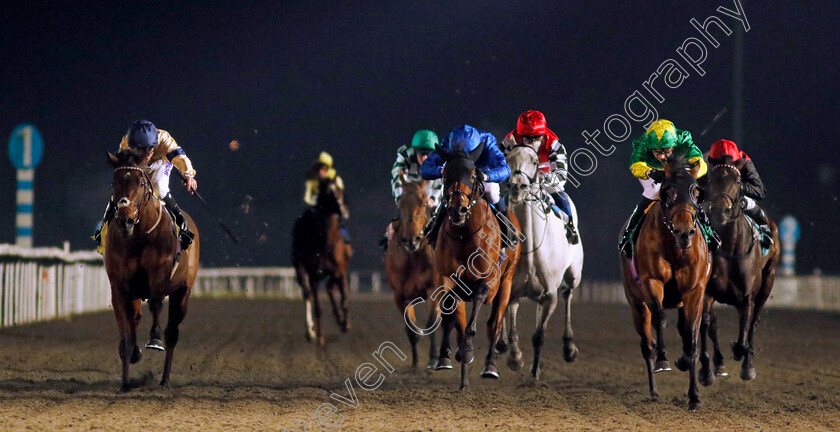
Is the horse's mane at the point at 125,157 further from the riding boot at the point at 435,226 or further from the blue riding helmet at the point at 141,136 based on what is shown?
the riding boot at the point at 435,226

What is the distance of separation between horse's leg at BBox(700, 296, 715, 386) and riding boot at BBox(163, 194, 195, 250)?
4827 millimetres

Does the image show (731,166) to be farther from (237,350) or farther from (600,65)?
(600,65)

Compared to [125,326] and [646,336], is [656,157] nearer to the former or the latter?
[646,336]

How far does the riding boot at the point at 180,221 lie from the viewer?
876 centimetres

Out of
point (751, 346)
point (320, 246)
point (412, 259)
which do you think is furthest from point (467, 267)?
point (320, 246)

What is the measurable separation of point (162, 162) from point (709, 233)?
5.03 m

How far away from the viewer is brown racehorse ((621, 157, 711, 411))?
7.88 m

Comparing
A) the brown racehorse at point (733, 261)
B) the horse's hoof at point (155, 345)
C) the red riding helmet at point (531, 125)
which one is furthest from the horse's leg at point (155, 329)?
the brown racehorse at point (733, 261)

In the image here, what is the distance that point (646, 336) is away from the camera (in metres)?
8.61

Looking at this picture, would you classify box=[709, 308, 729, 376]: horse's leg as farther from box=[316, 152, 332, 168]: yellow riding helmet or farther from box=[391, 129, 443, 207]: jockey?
box=[316, 152, 332, 168]: yellow riding helmet

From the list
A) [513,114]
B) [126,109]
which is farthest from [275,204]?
[513,114]

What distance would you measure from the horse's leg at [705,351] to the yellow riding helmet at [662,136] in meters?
1.80

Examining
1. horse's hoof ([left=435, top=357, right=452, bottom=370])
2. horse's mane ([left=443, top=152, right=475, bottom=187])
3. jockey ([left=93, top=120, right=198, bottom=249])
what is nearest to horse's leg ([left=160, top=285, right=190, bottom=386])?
jockey ([left=93, top=120, right=198, bottom=249])

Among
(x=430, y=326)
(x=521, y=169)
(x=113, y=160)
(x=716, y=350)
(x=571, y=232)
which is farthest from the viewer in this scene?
(x=571, y=232)
